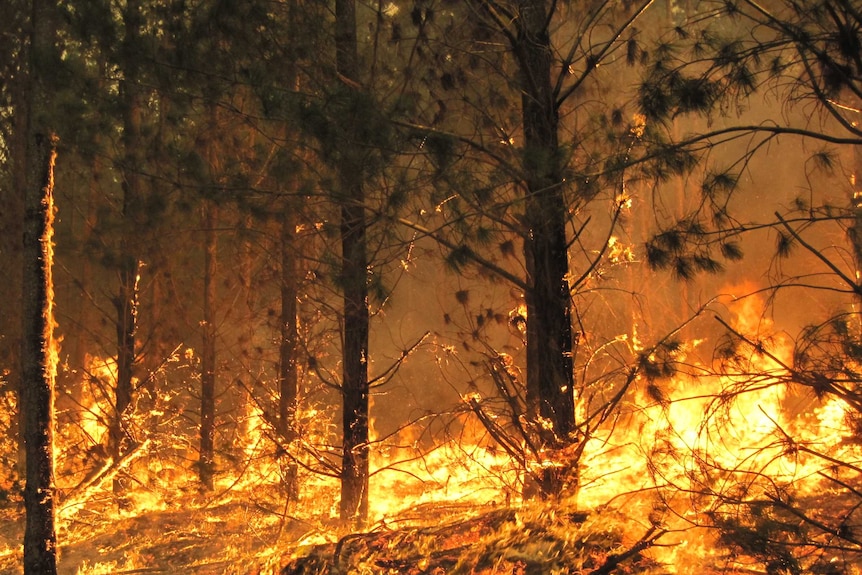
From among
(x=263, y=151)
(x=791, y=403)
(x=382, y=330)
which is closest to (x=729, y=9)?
(x=263, y=151)

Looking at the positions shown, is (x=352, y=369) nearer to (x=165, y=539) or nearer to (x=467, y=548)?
(x=165, y=539)

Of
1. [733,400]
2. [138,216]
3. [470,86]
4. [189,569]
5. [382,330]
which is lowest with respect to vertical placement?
[189,569]

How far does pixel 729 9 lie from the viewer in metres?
4.65

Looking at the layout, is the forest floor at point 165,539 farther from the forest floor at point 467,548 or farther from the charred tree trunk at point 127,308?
the charred tree trunk at point 127,308

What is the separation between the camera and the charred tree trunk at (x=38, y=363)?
6.88 metres

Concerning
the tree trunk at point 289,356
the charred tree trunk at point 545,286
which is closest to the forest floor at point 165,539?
the tree trunk at point 289,356

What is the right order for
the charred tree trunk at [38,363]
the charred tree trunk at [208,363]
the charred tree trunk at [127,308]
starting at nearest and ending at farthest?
the charred tree trunk at [38,363] < the charred tree trunk at [127,308] < the charred tree trunk at [208,363]

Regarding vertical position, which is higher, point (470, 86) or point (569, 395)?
point (470, 86)

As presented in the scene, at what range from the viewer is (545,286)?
253 inches

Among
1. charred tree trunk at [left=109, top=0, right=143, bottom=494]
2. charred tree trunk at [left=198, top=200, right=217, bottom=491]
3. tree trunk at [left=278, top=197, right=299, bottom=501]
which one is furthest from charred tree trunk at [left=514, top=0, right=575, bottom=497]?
charred tree trunk at [left=198, top=200, right=217, bottom=491]

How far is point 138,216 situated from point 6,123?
6.89 meters

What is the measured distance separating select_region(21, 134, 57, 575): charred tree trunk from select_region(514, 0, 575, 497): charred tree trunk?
404cm

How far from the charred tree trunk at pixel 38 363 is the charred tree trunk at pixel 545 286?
4.04 m

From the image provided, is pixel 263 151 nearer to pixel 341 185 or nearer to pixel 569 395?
pixel 341 185
